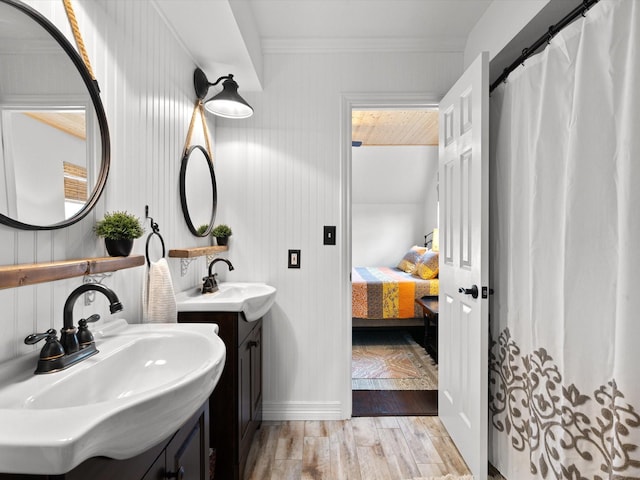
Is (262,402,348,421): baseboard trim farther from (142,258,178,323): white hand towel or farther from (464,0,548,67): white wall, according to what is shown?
(464,0,548,67): white wall

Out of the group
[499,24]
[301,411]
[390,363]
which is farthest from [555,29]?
[390,363]

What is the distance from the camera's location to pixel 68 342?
0.86 m

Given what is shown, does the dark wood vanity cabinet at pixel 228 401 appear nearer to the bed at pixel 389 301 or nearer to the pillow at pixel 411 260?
the bed at pixel 389 301

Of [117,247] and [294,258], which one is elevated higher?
[117,247]

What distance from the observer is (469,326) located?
1.72 m

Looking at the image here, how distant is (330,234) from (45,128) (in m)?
1.59

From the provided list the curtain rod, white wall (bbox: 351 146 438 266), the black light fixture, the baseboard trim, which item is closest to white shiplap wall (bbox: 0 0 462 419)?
the baseboard trim

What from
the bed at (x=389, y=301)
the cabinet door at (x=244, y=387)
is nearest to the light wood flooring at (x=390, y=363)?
the bed at (x=389, y=301)

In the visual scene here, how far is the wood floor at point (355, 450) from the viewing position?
1.72 meters

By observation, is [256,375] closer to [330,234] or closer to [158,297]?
[158,297]

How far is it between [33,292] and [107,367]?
0.28 m

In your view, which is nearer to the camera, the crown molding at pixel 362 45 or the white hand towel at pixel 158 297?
the white hand towel at pixel 158 297

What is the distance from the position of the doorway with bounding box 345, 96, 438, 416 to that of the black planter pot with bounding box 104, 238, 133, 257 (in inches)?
55.8

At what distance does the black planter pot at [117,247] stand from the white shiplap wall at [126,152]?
0.18 feet
